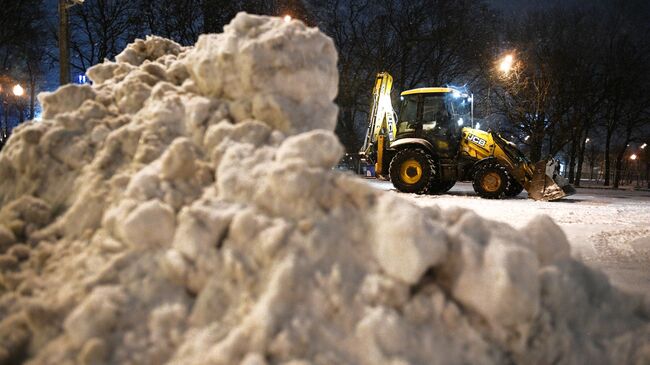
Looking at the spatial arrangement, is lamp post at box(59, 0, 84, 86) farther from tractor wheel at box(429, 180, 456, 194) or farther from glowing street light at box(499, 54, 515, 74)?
glowing street light at box(499, 54, 515, 74)

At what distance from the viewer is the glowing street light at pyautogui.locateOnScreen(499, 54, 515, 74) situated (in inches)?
740

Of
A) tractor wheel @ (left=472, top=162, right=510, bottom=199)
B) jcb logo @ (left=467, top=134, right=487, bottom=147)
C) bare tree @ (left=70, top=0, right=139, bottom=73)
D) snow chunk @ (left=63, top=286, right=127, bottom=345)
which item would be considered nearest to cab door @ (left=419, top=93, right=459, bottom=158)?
jcb logo @ (left=467, top=134, right=487, bottom=147)

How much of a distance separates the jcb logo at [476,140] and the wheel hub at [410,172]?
5.40ft

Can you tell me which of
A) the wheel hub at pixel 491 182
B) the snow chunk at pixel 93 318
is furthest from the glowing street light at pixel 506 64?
the snow chunk at pixel 93 318

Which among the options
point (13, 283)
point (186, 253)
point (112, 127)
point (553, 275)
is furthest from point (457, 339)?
point (112, 127)

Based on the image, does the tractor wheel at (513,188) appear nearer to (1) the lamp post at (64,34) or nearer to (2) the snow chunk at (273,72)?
(2) the snow chunk at (273,72)

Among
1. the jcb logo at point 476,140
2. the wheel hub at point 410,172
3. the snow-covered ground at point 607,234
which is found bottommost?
the snow-covered ground at point 607,234

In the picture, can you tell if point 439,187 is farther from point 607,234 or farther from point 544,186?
point 607,234

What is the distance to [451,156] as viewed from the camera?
37.2 feet

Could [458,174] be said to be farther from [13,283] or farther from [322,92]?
[13,283]

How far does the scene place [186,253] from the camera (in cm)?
200

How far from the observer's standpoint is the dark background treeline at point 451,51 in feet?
59.8

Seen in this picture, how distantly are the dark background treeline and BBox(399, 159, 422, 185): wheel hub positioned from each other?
37.4 feet

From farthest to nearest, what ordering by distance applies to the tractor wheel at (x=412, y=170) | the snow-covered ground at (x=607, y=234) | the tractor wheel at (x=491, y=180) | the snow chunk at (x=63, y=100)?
the tractor wheel at (x=412, y=170), the tractor wheel at (x=491, y=180), the snow-covered ground at (x=607, y=234), the snow chunk at (x=63, y=100)
